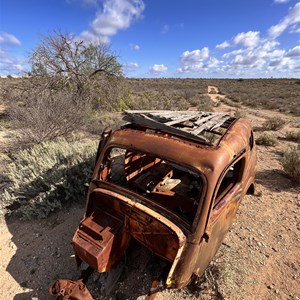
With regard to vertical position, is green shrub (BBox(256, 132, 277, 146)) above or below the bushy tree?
below

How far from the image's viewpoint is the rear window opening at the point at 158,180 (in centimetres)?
321

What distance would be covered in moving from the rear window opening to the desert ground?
0.78m

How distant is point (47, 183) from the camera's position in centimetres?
448

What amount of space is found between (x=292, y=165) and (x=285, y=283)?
10.1ft

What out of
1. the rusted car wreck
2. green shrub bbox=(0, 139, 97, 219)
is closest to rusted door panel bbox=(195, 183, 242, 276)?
the rusted car wreck

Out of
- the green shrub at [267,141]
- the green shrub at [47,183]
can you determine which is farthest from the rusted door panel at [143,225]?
the green shrub at [267,141]

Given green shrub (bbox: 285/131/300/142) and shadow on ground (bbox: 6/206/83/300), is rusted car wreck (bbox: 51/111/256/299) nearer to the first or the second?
shadow on ground (bbox: 6/206/83/300)

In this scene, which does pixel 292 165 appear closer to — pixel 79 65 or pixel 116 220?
pixel 116 220

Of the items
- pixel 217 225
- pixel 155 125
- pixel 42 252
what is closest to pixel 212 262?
pixel 217 225

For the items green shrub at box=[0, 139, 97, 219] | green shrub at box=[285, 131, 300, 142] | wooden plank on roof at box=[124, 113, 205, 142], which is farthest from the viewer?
green shrub at box=[285, 131, 300, 142]

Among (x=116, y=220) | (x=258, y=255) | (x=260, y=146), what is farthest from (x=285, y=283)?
(x=260, y=146)

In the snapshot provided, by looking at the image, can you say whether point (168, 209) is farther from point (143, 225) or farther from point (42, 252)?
point (42, 252)

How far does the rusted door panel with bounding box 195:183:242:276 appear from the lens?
247cm

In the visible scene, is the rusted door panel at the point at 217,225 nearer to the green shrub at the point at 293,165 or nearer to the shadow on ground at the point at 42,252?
the shadow on ground at the point at 42,252
